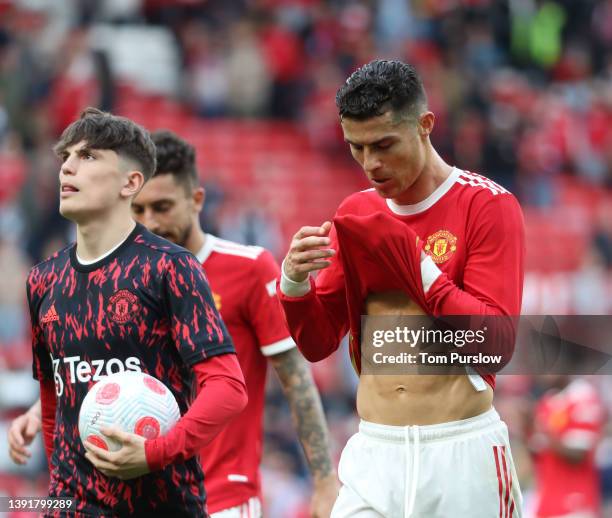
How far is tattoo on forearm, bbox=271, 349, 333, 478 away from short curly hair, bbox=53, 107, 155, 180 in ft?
4.65

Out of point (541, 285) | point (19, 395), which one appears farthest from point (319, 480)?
point (541, 285)

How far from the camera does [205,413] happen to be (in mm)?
4098

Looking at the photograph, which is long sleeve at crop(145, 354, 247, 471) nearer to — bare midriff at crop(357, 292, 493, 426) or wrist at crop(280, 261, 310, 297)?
wrist at crop(280, 261, 310, 297)

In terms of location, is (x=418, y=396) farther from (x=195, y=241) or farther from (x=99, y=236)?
(x=195, y=241)

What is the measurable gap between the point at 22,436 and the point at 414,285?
5.67 feet

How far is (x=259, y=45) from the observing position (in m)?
16.5

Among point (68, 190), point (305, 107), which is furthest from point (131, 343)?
point (305, 107)

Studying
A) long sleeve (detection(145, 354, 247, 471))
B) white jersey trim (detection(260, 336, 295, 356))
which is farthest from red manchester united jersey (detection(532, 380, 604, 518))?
long sleeve (detection(145, 354, 247, 471))

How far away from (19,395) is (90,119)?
6746mm

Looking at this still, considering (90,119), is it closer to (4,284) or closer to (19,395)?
(19,395)

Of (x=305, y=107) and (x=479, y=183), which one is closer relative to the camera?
(x=479, y=183)

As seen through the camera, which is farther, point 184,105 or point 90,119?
point 184,105

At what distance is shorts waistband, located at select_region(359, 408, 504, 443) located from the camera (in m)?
4.38

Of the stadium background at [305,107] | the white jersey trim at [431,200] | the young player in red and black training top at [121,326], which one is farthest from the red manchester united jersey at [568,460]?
the young player in red and black training top at [121,326]
